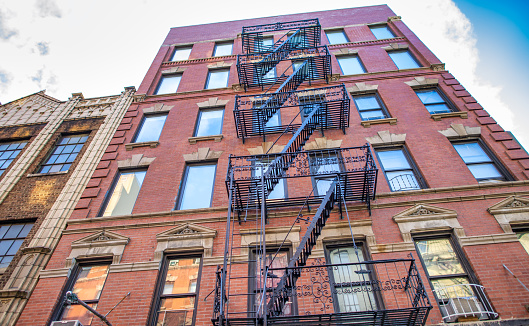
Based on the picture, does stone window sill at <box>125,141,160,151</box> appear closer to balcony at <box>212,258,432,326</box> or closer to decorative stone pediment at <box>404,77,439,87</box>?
balcony at <box>212,258,432,326</box>

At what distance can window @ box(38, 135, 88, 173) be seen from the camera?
13.6 meters

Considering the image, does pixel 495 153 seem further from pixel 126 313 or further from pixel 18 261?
pixel 18 261

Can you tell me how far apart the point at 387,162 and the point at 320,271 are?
518 cm

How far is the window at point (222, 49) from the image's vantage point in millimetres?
19966

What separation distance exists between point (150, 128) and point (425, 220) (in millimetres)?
10871

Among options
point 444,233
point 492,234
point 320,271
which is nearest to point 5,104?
point 320,271

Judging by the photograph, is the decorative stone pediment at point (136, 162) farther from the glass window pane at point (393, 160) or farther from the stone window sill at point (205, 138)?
the glass window pane at point (393, 160)

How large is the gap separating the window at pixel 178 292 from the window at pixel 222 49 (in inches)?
527

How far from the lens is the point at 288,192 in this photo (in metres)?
11.0

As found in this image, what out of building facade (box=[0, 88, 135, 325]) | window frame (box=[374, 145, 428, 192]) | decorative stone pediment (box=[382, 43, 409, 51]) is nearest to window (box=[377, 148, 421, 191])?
window frame (box=[374, 145, 428, 192])

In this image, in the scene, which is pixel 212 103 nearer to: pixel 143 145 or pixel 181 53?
pixel 143 145

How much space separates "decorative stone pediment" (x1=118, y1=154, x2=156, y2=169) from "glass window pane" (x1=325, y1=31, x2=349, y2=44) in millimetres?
12034

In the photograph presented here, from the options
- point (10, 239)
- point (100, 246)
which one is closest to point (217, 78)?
point (100, 246)

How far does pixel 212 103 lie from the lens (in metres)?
15.5
